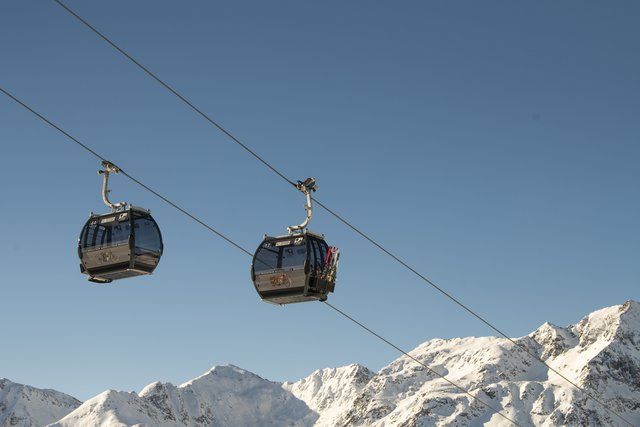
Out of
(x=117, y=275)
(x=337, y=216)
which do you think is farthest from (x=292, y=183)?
(x=117, y=275)

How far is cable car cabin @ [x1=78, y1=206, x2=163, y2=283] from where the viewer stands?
28531 millimetres

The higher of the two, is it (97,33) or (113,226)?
(97,33)

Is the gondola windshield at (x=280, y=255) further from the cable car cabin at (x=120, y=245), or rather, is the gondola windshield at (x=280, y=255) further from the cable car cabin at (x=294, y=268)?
the cable car cabin at (x=120, y=245)

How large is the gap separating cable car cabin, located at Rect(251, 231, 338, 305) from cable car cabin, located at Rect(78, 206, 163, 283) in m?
2.97

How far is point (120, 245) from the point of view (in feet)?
93.9

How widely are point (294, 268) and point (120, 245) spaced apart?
4805mm

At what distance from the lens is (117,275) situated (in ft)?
95.8

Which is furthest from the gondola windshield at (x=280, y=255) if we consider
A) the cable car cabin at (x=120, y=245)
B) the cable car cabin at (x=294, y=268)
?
the cable car cabin at (x=120, y=245)

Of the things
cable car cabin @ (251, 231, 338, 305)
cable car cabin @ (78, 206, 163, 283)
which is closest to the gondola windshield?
cable car cabin @ (251, 231, 338, 305)

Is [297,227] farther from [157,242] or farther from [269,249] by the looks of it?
[157,242]

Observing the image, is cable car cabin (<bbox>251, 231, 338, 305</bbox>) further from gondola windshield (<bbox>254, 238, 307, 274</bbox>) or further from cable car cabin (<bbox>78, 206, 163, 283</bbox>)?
cable car cabin (<bbox>78, 206, 163, 283</bbox>)

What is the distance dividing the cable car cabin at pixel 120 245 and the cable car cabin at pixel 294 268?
297cm

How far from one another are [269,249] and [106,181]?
4.92 metres

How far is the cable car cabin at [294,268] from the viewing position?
29.3 metres
